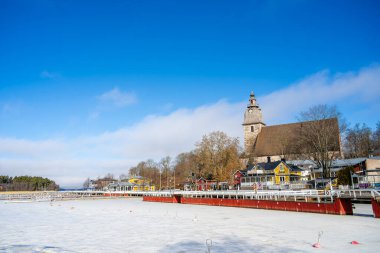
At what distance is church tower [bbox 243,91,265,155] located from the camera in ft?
344

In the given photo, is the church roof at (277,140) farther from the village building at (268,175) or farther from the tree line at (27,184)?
the tree line at (27,184)

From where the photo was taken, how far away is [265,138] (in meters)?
102

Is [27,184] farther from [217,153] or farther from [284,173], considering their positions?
[284,173]

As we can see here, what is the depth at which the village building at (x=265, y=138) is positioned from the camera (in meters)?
88.6

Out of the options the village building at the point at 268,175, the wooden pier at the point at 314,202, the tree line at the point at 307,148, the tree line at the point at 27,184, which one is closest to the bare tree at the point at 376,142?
the tree line at the point at 307,148

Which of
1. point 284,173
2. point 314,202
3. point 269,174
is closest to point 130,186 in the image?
point 269,174

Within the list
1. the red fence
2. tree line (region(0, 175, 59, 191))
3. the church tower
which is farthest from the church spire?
tree line (region(0, 175, 59, 191))

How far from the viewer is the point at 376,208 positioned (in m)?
21.8

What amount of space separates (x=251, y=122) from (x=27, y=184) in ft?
325

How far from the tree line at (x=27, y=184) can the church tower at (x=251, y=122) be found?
281 feet

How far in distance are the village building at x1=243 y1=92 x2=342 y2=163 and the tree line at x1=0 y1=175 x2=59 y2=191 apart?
285 feet

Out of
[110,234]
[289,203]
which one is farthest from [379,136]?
[110,234]

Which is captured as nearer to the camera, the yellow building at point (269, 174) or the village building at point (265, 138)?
the yellow building at point (269, 174)

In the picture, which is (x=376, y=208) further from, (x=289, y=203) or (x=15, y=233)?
(x=15, y=233)
